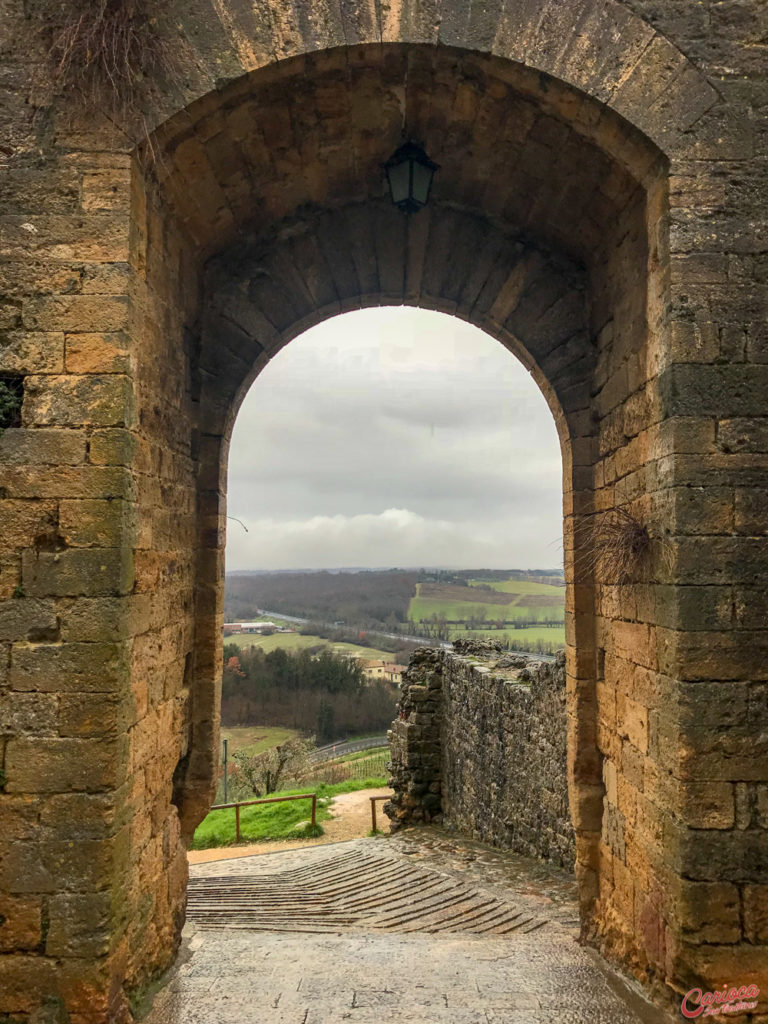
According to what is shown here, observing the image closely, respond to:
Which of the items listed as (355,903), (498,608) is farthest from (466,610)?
(355,903)

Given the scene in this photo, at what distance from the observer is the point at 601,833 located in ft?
13.8

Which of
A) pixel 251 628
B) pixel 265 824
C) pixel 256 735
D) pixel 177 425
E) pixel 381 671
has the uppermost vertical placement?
pixel 177 425

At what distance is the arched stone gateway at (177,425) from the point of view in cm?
303

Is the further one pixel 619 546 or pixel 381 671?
pixel 381 671

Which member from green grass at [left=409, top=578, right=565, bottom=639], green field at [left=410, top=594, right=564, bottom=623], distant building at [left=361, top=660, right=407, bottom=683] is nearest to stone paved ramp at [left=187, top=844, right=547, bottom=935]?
green grass at [left=409, top=578, right=565, bottom=639]

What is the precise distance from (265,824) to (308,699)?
1941cm

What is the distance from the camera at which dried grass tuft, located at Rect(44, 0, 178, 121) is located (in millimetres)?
3209

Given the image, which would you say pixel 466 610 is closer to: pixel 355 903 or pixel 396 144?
pixel 355 903

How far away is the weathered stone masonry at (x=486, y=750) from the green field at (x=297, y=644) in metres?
31.2

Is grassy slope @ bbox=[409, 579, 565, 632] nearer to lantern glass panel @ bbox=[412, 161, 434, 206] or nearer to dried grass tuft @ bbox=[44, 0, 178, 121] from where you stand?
lantern glass panel @ bbox=[412, 161, 434, 206]

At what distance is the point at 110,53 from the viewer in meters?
3.25

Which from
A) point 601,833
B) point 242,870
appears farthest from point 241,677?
point 601,833

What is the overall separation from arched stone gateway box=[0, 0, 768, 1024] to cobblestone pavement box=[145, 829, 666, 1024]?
25 cm

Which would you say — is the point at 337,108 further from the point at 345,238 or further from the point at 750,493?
the point at 750,493
